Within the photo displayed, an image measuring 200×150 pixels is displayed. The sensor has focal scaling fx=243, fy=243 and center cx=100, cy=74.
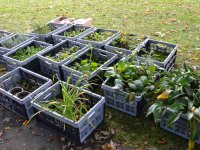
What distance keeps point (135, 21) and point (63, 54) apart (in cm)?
261

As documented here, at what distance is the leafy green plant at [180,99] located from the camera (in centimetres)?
233

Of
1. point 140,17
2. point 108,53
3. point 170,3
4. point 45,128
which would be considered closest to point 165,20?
point 140,17

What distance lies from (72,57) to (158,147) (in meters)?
1.75

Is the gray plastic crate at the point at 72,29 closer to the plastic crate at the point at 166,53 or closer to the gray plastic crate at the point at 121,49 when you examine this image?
the gray plastic crate at the point at 121,49

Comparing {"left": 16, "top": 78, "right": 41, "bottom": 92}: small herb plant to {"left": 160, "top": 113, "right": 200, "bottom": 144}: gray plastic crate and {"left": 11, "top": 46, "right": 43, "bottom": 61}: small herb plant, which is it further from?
{"left": 160, "top": 113, "right": 200, "bottom": 144}: gray plastic crate

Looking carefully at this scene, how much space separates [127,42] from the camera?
394cm

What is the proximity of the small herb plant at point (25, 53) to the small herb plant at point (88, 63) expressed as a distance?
31.4 inches

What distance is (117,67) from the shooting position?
10.6 ft

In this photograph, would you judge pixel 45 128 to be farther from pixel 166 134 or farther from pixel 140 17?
pixel 140 17

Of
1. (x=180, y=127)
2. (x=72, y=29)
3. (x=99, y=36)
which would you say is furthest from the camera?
(x=72, y=29)

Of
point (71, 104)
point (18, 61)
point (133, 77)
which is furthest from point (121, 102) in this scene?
point (18, 61)

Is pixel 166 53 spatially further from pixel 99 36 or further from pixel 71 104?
pixel 71 104

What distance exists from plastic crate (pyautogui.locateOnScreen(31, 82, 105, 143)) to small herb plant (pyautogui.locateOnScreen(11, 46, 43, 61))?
108 cm

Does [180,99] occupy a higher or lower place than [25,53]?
higher
